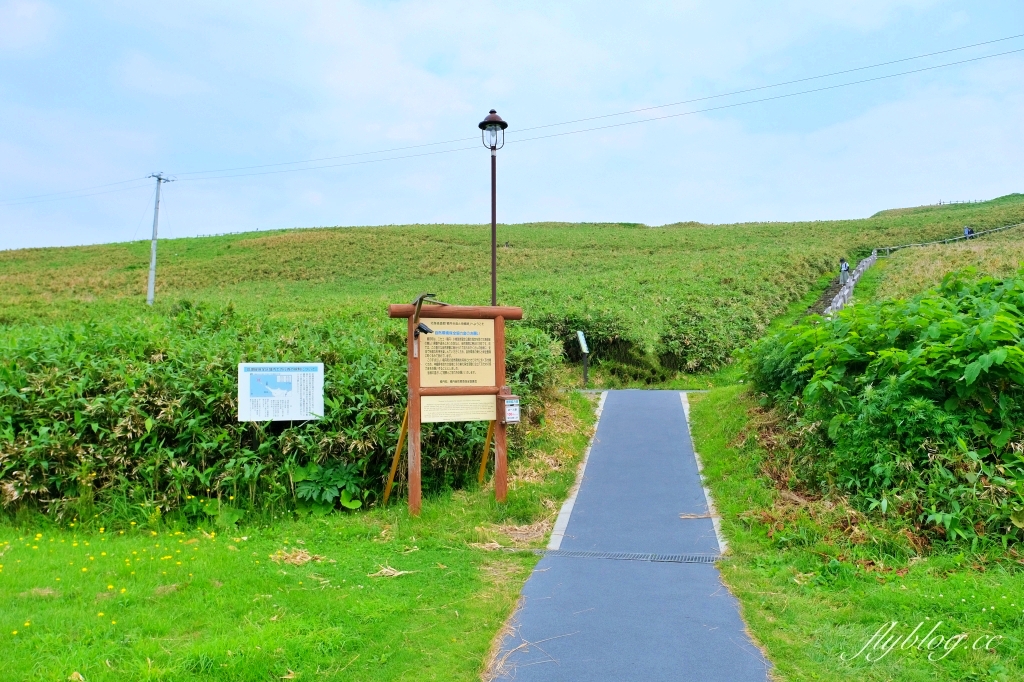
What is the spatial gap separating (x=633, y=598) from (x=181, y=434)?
5333mm

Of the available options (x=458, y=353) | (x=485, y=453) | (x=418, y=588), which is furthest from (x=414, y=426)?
(x=418, y=588)

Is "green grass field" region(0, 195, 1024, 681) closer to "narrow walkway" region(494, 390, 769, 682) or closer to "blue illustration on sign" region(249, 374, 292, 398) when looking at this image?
"narrow walkway" region(494, 390, 769, 682)

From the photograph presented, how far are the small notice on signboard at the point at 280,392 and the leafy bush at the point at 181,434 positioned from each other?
194 millimetres

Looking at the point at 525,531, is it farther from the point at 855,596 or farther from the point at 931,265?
the point at 931,265

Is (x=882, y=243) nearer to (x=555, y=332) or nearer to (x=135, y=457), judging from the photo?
(x=555, y=332)

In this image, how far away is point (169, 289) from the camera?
39.2 m

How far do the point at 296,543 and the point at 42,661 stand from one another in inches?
112

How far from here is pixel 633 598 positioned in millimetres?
5316

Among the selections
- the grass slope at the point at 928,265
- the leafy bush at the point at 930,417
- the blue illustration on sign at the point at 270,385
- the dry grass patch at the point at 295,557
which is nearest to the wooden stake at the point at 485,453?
the blue illustration on sign at the point at 270,385

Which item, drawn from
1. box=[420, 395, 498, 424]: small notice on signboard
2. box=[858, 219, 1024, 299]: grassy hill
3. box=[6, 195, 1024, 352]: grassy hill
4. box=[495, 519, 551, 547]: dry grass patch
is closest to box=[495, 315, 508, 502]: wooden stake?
box=[420, 395, 498, 424]: small notice on signboard

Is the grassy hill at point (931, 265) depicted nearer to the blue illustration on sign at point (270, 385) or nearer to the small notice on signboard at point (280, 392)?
the small notice on signboard at point (280, 392)

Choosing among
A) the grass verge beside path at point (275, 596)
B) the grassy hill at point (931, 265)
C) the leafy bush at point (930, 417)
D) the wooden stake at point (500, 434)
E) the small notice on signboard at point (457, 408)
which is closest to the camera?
the grass verge beside path at point (275, 596)

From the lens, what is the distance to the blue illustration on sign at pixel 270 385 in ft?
25.5

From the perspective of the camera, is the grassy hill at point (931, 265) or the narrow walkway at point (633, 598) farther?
the grassy hill at point (931, 265)
